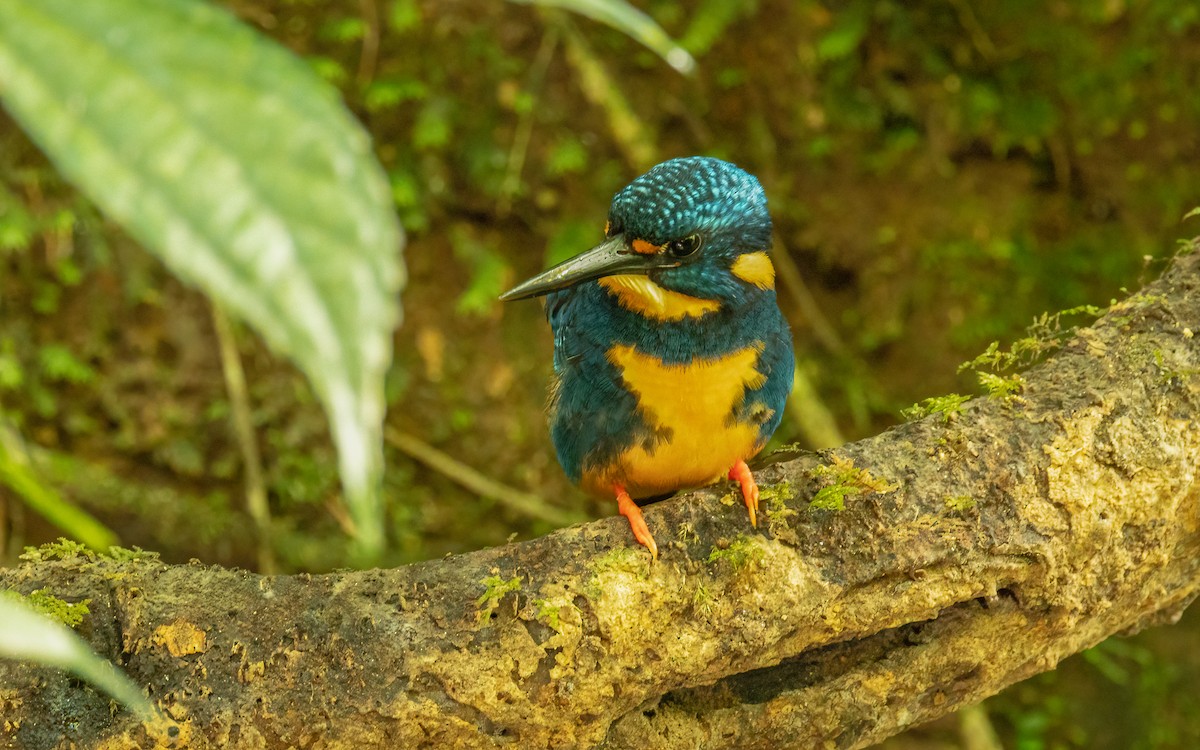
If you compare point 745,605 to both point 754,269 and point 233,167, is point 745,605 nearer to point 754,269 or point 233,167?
point 754,269

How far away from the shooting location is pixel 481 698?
1.69 meters

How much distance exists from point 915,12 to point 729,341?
7.70 ft

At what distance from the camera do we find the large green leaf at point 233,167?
0.27 metres

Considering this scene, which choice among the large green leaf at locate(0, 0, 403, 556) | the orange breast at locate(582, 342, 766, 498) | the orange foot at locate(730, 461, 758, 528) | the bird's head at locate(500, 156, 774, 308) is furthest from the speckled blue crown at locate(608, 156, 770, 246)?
the large green leaf at locate(0, 0, 403, 556)

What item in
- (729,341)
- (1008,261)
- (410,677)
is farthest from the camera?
(1008,261)

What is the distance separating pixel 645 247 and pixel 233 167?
5.79 ft

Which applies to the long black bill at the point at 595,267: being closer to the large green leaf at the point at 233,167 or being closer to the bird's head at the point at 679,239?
the bird's head at the point at 679,239

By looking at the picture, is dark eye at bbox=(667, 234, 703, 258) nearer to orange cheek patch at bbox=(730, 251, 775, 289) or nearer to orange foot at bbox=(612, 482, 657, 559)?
orange cheek patch at bbox=(730, 251, 775, 289)

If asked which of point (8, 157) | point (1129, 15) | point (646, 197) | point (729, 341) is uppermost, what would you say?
point (8, 157)

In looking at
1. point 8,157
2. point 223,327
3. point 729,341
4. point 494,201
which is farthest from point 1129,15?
point 8,157

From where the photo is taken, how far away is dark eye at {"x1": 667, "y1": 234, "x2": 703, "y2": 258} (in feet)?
6.70

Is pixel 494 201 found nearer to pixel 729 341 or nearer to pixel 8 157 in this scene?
pixel 8 157

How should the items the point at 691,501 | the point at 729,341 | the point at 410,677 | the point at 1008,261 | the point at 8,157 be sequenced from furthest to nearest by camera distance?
the point at 1008,261
the point at 8,157
the point at 729,341
the point at 691,501
the point at 410,677

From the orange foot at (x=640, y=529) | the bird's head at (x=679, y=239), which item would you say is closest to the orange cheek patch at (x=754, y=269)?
the bird's head at (x=679, y=239)
